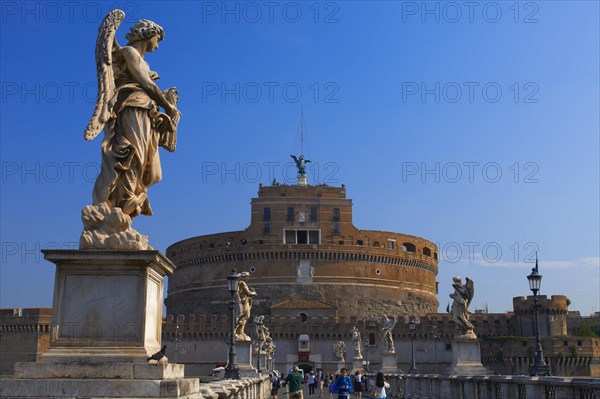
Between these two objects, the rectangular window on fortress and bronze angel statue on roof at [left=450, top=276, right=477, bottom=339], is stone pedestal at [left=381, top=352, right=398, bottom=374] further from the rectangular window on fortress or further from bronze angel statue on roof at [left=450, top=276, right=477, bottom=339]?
the rectangular window on fortress

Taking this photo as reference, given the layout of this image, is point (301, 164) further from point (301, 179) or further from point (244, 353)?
point (244, 353)

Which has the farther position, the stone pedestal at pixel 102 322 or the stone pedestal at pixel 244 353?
the stone pedestal at pixel 244 353

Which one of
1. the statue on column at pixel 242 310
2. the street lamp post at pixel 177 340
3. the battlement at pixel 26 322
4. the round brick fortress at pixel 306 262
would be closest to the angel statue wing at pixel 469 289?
the statue on column at pixel 242 310

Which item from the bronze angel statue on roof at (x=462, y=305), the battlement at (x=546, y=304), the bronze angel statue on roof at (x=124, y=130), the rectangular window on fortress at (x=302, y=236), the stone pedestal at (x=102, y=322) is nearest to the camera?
the stone pedestal at (x=102, y=322)

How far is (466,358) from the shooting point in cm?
1716

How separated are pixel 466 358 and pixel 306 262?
211 feet

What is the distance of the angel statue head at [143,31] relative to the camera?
18.7 feet

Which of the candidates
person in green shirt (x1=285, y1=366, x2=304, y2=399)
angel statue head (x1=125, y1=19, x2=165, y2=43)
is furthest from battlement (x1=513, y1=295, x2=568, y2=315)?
angel statue head (x1=125, y1=19, x2=165, y2=43)

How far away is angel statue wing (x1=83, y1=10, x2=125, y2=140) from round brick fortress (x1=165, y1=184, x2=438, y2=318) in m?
73.5

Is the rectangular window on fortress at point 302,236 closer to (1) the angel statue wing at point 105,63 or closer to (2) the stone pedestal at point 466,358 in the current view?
(2) the stone pedestal at point 466,358

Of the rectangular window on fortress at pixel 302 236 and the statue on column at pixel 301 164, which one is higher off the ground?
the statue on column at pixel 301 164

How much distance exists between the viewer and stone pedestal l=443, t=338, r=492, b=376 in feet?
55.3

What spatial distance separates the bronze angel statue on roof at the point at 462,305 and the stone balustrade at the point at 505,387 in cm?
128

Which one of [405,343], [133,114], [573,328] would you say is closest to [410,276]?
[405,343]
